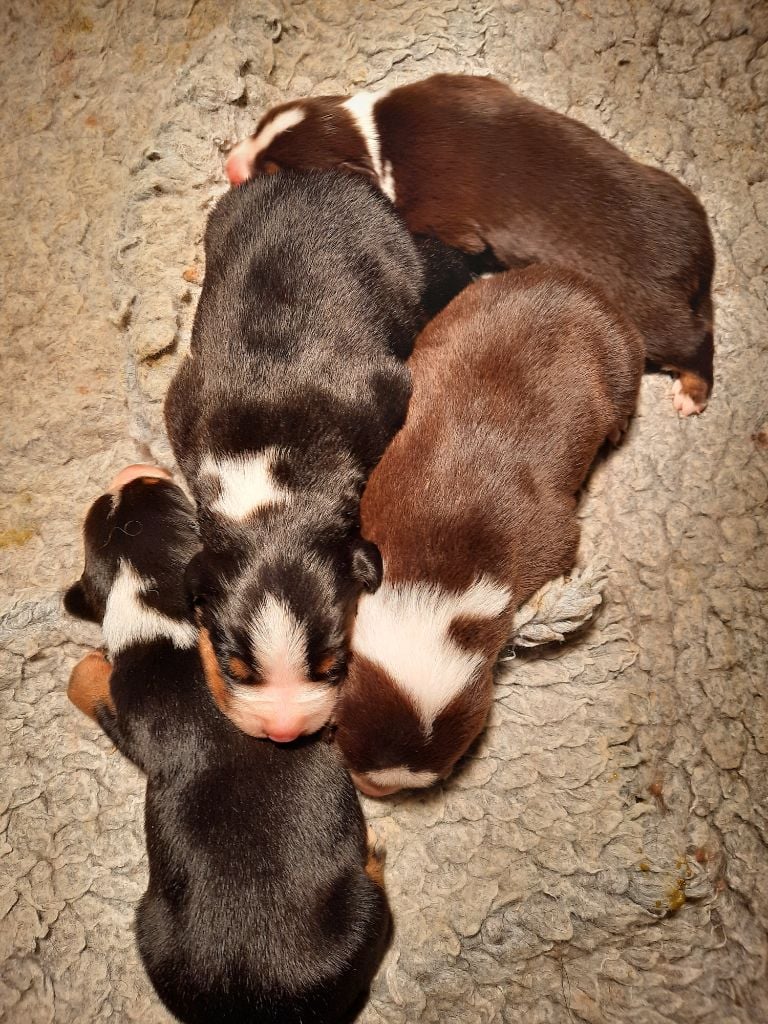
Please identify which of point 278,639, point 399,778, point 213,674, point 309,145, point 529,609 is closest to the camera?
point 278,639

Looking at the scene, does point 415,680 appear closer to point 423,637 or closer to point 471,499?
point 423,637

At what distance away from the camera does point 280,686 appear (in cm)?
169

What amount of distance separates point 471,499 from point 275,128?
4.06 ft

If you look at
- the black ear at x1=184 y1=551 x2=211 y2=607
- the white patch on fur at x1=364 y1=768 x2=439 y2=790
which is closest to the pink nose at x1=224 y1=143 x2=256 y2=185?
the black ear at x1=184 y1=551 x2=211 y2=607

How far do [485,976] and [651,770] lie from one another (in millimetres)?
654

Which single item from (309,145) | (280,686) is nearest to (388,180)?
(309,145)

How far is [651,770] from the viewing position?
2043 millimetres

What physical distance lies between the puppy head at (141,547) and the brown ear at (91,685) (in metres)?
0.12

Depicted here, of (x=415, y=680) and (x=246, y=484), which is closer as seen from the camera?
(x=415, y=680)

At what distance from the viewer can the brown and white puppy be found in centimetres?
207

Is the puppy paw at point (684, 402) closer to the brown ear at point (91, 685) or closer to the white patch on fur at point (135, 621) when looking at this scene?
the white patch on fur at point (135, 621)

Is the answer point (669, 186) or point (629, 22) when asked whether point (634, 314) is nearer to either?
point (669, 186)

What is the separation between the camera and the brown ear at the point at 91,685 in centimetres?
210

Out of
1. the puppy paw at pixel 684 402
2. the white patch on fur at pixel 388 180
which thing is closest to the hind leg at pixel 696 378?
the puppy paw at pixel 684 402
